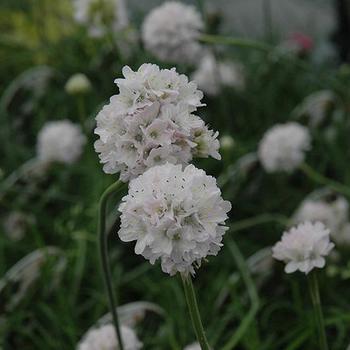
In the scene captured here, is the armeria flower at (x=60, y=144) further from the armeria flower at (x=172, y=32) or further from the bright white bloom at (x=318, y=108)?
the bright white bloom at (x=318, y=108)

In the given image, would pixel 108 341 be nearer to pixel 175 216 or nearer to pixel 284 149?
pixel 175 216

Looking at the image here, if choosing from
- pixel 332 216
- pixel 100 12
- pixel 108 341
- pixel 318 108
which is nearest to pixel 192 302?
pixel 108 341

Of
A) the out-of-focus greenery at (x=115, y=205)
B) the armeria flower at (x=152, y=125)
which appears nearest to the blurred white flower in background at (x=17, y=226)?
the out-of-focus greenery at (x=115, y=205)

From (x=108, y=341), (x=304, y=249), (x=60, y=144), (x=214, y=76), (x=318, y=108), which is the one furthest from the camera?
(x=214, y=76)

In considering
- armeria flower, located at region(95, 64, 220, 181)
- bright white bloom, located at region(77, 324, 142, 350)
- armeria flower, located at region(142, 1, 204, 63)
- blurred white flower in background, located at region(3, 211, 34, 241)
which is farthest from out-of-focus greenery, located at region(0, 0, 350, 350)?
armeria flower, located at region(95, 64, 220, 181)

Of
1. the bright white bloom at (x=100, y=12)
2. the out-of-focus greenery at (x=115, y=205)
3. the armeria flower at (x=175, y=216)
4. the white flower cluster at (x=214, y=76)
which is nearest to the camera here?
the armeria flower at (x=175, y=216)
